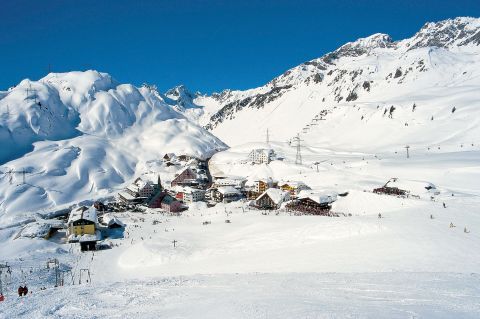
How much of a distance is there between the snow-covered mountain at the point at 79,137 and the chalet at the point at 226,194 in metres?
20.4

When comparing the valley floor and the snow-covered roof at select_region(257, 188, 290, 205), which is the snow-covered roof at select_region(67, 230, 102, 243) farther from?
the valley floor

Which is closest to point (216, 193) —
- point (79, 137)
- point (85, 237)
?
point (85, 237)

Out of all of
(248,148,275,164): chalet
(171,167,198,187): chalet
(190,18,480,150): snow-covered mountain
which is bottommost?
(171,167,198,187): chalet

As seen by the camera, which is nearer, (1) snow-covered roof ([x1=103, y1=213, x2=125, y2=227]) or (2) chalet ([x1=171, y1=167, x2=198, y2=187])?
(1) snow-covered roof ([x1=103, y1=213, x2=125, y2=227])

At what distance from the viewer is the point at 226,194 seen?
6038cm

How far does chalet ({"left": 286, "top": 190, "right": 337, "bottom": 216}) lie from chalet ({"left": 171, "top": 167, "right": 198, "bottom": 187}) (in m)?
27.0

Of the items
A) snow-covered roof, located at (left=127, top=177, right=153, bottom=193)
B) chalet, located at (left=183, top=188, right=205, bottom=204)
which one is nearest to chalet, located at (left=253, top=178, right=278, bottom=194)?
chalet, located at (left=183, top=188, right=205, bottom=204)

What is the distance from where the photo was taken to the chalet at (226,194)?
60.4 metres

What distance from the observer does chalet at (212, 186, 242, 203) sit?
6041cm

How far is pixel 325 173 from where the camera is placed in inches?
2589

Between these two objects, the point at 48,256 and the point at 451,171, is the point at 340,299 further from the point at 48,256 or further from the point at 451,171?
the point at 451,171

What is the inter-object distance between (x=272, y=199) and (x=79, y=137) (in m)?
56.8

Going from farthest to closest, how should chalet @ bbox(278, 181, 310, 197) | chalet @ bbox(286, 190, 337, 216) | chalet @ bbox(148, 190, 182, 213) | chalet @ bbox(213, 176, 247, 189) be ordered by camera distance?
chalet @ bbox(213, 176, 247, 189) → chalet @ bbox(278, 181, 310, 197) → chalet @ bbox(148, 190, 182, 213) → chalet @ bbox(286, 190, 337, 216)

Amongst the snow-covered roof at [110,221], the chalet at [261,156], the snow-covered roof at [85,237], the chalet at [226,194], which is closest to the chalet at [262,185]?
the chalet at [226,194]
